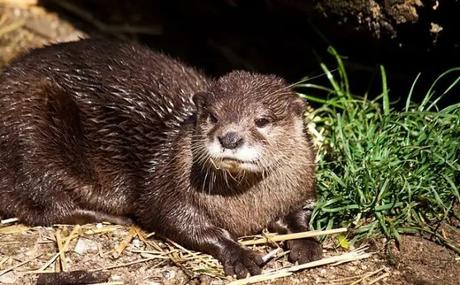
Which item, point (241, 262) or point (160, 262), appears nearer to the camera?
point (241, 262)

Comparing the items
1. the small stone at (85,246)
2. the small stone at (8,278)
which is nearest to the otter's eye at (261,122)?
the small stone at (85,246)

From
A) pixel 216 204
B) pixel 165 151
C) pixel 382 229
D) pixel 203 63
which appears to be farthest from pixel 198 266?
pixel 203 63

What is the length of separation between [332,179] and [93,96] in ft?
3.45

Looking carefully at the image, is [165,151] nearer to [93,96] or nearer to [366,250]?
[93,96]

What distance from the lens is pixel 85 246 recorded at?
3.48 meters

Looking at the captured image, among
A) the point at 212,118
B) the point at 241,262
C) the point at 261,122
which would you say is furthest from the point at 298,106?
the point at 241,262

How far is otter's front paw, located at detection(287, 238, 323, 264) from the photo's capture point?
10.7ft

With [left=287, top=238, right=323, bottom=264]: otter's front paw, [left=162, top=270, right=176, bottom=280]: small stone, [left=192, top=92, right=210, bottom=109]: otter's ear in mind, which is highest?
[left=192, top=92, right=210, bottom=109]: otter's ear

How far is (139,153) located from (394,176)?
1.04 m

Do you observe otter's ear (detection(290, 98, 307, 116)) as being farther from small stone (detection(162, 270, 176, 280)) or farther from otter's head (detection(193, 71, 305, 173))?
small stone (detection(162, 270, 176, 280))

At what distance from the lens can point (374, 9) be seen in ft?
12.4

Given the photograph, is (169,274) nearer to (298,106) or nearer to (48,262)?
(48,262)

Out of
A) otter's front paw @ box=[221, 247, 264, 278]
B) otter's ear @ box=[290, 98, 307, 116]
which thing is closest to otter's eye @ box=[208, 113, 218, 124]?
otter's ear @ box=[290, 98, 307, 116]

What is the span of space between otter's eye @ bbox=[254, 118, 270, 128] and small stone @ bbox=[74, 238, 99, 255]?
35.4 inches
